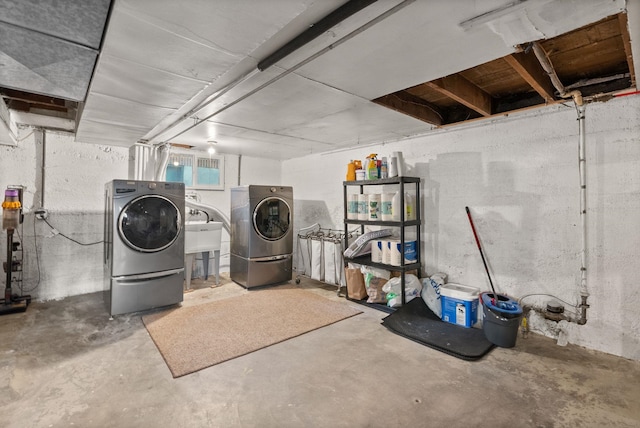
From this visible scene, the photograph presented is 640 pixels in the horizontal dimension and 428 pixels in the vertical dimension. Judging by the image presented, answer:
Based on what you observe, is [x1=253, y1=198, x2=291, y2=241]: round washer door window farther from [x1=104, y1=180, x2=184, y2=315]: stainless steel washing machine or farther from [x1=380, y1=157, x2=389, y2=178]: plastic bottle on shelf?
[x1=380, y1=157, x2=389, y2=178]: plastic bottle on shelf

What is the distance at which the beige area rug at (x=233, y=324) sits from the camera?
7.89ft

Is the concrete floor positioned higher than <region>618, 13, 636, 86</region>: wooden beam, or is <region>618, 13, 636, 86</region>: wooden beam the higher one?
<region>618, 13, 636, 86</region>: wooden beam

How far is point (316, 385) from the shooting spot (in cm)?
203

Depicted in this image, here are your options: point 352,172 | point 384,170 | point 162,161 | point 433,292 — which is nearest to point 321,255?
point 352,172

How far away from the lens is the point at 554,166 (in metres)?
2.68

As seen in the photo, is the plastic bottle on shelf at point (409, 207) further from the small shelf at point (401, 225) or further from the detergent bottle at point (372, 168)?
the detergent bottle at point (372, 168)

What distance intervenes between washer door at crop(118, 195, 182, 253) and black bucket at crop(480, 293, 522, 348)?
11.1 ft

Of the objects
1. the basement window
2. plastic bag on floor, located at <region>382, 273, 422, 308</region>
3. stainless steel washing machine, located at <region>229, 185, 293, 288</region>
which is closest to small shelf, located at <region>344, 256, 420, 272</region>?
plastic bag on floor, located at <region>382, 273, 422, 308</region>

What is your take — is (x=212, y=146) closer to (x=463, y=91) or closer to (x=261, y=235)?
(x=261, y=235)

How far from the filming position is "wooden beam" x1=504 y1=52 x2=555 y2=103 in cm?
185

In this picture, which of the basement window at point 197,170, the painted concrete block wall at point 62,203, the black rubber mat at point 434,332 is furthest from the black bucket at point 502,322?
the painted concrete block wall at point 62,203

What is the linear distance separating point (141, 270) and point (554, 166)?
14.0ft

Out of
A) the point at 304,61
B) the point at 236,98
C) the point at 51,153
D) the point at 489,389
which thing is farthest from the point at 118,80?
the point at 489,389

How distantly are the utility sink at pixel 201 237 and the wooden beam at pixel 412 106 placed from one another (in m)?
2.91
